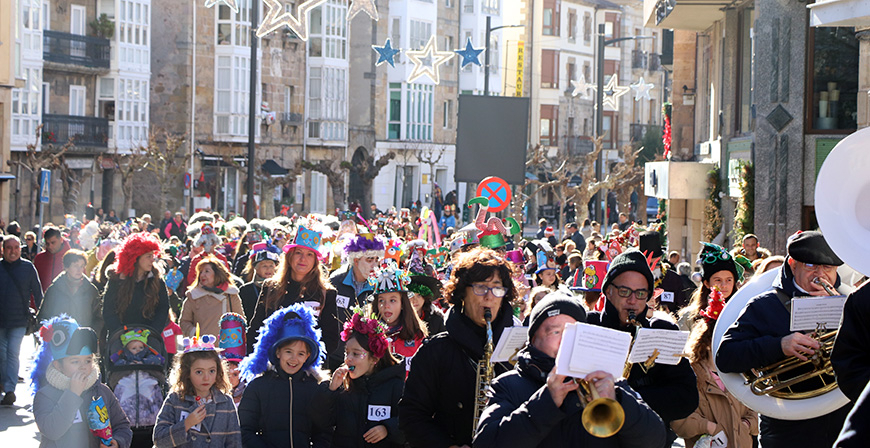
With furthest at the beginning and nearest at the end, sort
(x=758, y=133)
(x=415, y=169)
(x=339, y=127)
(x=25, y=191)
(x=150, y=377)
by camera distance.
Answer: (x=415, y=169) < (x=339, y=127) < (x=25, y=191) < (x=758, y=133) < (x=150, y=377)

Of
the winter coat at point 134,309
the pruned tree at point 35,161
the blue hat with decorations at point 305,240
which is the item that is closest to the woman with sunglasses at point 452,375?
the blue hat with decorations at point 305,240

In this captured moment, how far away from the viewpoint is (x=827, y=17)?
37.6 feet

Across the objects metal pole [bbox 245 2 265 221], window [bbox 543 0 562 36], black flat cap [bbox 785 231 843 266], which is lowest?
black flat cap [bbox 785 231 843 266]

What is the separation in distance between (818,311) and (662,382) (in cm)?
79

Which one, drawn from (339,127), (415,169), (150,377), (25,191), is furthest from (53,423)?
(415,169)

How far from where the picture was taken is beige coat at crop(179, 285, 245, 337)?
10250 mm

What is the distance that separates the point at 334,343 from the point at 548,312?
4.60 meters

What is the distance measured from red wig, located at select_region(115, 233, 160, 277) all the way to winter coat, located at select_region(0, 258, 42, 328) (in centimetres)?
310

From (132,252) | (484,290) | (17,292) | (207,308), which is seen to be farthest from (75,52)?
(484,290)

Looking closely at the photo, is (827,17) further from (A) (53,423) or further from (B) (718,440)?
(A) (53,423)

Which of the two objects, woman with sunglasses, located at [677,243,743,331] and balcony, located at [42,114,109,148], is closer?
woman with sunglasses, located at [677,243,743,331]

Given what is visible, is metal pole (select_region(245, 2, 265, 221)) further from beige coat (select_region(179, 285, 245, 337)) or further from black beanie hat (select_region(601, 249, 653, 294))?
black beanie hat (select_region(601, 249, 653, 294))

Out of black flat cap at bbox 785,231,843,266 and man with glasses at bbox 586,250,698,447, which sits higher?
black flat cap at bbox 785,231,843,266

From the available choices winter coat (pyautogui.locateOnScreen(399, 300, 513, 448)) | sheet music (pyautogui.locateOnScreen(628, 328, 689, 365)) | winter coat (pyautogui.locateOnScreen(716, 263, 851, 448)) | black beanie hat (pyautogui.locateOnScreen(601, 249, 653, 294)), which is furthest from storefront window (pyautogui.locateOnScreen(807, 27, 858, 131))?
winter coat (pyautogui.locateOnScreen(399, 300, 513, 448))
